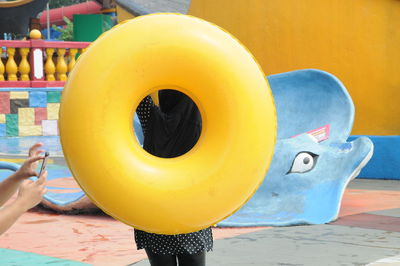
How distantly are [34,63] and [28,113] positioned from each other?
0.94m

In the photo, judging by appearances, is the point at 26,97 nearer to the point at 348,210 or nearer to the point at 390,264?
the point at 348,210

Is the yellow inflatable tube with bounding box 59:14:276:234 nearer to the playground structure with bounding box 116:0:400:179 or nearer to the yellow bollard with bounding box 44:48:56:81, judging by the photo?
the playground structure with bounding box 116:0:400:179

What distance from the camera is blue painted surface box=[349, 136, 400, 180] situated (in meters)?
8.51

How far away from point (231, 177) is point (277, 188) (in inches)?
143

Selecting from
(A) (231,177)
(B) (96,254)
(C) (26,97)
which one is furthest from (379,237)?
(C) (26,97)

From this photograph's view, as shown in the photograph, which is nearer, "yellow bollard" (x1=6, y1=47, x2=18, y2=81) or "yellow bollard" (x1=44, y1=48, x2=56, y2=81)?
"yellow bollard" (x1=6, y1=47, x2=18, y2=81)

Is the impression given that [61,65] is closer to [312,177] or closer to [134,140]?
[312,177]

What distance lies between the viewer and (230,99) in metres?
2.51

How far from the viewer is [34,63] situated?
41.9 feet

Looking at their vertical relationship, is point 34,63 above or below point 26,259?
below

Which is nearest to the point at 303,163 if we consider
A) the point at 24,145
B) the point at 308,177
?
the point at 308,177

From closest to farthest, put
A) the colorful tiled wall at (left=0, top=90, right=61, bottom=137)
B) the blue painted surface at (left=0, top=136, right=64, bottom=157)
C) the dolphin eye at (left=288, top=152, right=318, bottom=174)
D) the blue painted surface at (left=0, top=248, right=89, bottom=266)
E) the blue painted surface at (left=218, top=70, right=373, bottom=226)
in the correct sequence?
the blue painted surface at (left=0, top=248, right=89, bottom=266) < the blue painted surface at (left=218, top=70, right=373, bottom=226) < the dolphin eye at (left=288, top=152, right=318, bottom=174) < the blue painted surface at (left=0, top=136, right=64, bottom=157) < the colorful tiled wall at (left=0, top=90, right=61, bottom=137)

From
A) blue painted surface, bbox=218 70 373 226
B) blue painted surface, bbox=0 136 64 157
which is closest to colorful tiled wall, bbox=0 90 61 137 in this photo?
blue painted surface, bbox=0 136 64 157

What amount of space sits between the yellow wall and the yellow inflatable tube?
6407 mm
